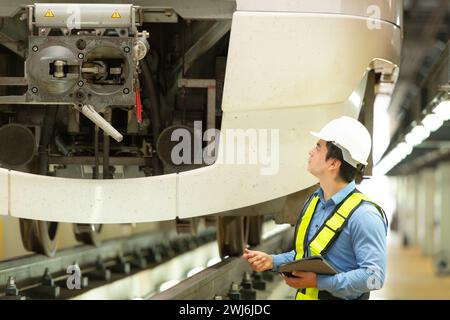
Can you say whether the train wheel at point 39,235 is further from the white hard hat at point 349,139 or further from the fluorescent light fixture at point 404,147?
the fluorescent light fixture at point 404,147

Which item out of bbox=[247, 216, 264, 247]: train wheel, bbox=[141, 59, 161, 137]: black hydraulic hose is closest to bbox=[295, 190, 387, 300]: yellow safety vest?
bbox=[141, 59, 161, 137]: black hydraulic hose

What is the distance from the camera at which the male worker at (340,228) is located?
2.88 m

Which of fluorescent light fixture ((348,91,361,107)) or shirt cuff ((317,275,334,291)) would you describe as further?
fluorescent light fixture ((348,91,361,107))

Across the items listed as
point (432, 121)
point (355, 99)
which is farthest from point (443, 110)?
point (355, 99)

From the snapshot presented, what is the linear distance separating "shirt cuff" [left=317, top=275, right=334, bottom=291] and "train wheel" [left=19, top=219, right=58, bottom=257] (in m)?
3.53

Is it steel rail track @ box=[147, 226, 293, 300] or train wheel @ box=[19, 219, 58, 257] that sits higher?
train wheel @ box=[19, 219, 58, 257]

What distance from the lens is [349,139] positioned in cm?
308

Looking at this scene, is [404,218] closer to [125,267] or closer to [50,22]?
[125,267]

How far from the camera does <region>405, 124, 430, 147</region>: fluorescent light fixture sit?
8076mm

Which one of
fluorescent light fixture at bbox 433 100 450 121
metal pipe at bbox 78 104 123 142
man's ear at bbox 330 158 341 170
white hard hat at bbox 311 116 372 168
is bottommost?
man's ear at bbox 330 158 341 170

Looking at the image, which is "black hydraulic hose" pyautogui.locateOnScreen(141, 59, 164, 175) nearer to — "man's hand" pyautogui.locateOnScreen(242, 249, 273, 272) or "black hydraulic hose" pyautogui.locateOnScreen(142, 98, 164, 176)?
"black hydraulic hose" pyautogui.locateOnScreen(142, 98, 164, 176)

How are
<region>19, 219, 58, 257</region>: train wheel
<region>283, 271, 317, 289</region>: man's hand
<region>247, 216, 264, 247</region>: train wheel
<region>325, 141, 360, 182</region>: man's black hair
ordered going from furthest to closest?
1. <region>247, 216, 264, 247</region>: train wheel
2. <region>19, 219, 58, 257</region>: train wheel
3. <region>325, 141, 360, 182</region>: man's black hair
4. <region>283, 271, 317, 289</region>: man's hand

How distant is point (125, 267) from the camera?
7914 millimetres
